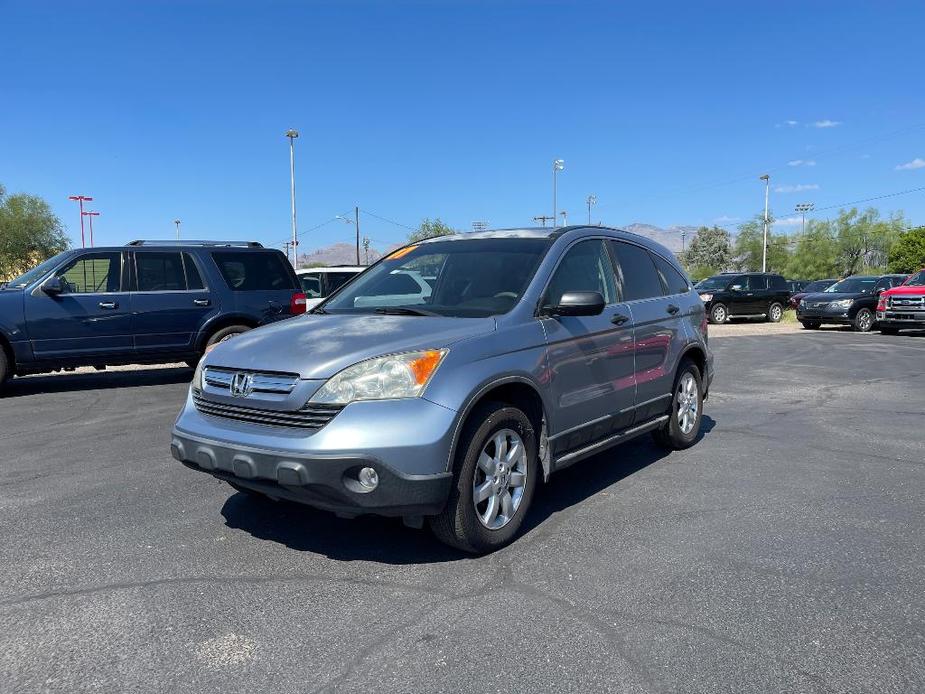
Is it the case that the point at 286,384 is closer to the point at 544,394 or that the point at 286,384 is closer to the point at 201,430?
the point at 201,430

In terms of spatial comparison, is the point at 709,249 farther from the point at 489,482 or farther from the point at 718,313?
the point at 489,482

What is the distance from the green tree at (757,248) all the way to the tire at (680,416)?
92805mm

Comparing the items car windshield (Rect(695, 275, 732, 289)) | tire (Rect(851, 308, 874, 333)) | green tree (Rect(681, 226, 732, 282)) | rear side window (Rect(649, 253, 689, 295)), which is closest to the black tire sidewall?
rear side window (Rect(649, 253, 689, 295))

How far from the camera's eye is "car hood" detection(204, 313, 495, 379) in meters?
3.49

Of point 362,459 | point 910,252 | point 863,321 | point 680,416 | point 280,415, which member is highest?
point 910,252

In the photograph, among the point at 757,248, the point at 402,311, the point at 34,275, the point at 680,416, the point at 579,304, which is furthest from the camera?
the point at 757,248

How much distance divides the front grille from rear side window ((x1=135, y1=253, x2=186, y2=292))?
6462 millimetres

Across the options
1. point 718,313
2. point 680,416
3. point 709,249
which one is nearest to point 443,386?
point 680,416

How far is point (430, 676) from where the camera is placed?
2643mm

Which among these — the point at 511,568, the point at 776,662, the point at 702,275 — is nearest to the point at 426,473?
the point at 511,568

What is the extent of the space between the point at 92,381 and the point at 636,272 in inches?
338

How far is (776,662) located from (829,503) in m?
2.25

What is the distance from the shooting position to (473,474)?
3.58 meters

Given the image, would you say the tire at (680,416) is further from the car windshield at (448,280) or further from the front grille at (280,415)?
the front grille at (280,415)
